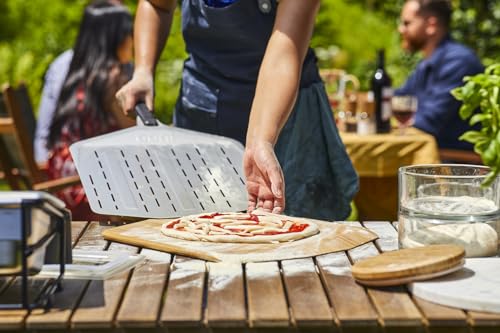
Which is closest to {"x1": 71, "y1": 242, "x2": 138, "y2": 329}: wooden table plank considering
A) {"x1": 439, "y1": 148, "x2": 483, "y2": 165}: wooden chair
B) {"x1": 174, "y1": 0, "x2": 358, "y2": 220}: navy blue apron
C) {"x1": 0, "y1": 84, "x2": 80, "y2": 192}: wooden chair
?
{"x1": 174, "y1": 0, "x2": 358, "y2": 220}: navy blue apron

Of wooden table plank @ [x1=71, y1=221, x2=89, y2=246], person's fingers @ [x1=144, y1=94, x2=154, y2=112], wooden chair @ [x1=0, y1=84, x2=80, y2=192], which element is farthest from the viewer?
wooden chair @ [x1=0, y1=84, x2=80, y2=192]

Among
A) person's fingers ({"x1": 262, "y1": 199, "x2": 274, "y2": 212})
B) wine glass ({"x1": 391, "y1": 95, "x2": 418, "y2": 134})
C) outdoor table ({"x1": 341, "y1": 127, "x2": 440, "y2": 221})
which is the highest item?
person's fingers ({"x1": 262, "y1": 199, "x2": 274, "y2": 212})

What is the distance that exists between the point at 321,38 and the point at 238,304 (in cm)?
990

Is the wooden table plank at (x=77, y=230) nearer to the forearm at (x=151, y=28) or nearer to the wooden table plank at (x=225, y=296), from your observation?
the wooden table plank at (x=225, y=296)

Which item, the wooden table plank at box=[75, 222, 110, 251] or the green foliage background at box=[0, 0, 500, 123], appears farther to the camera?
the green foliage background at box=[0, 0, 500, 123]

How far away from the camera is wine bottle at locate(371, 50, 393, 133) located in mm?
4584

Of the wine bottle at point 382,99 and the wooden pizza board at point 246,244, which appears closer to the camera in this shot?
the wooden pizza board at point 246,244

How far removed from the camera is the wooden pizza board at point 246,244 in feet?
5.76

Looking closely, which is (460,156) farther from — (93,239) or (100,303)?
(100,303)

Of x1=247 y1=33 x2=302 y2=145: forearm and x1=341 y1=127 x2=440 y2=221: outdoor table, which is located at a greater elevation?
x1=247 y1=33 x2=302 y2=145: forearm

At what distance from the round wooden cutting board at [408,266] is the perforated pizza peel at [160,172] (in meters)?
0.68

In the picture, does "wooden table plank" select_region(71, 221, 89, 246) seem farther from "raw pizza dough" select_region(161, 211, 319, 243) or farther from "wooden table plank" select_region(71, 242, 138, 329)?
"wooden table plank" select_region(71, 242, 138, 329)

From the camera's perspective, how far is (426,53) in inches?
234

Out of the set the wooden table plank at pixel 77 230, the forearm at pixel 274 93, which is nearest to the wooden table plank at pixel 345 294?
the forearm at pixel 274 93
